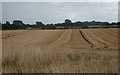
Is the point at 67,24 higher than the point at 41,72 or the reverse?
higher

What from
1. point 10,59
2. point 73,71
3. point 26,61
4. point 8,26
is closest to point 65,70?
point 73,71

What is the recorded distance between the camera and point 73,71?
21.2 feet

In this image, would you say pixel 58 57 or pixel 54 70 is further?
pixel 58 57

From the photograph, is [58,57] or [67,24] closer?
[58,57]

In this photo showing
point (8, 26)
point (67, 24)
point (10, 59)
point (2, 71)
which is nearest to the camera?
point (2, 71)

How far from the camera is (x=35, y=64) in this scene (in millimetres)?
8211

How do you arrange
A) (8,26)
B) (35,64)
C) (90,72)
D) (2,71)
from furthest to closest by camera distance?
1. (8,26)
2. (35,64)
3. (2,71)
4. (90,72)

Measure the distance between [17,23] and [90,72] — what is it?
12389 centimetres

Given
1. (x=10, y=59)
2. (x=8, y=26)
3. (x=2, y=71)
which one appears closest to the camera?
(x=2, y=71)

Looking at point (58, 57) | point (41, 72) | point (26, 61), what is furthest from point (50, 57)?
point (41, 72)

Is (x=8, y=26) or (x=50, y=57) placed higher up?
(x=8, y=26)

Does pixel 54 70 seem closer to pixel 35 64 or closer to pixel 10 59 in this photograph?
pixel 35 64

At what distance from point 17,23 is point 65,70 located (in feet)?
405

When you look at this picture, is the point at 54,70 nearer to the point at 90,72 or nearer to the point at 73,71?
the point at 73,71
